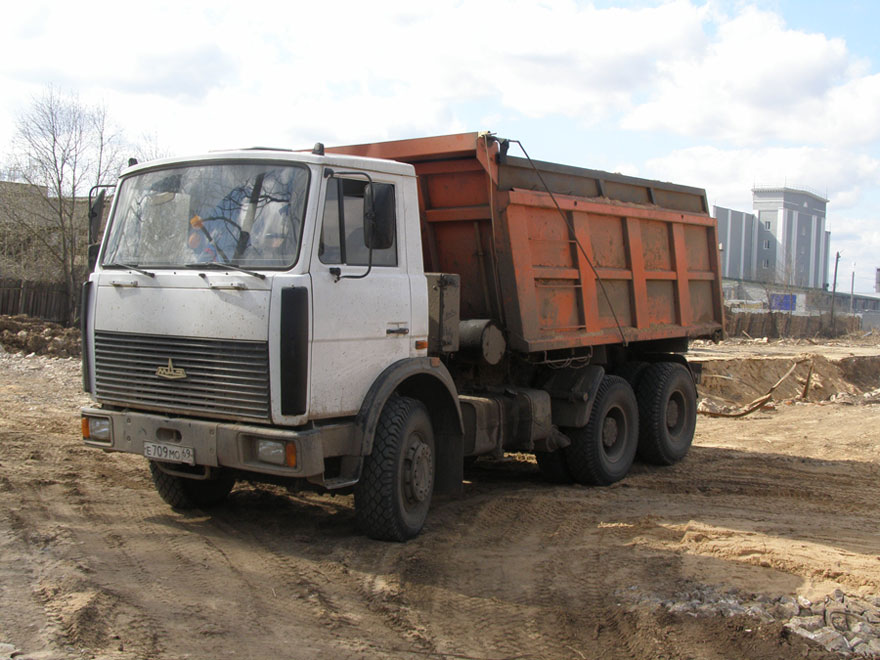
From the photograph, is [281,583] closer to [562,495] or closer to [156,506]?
[156,506]

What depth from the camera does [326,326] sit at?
557 cm

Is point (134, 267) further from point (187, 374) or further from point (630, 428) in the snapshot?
point (630, 428)

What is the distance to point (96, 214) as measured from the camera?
6.50 m

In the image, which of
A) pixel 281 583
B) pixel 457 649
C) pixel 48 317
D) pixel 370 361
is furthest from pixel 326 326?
pixel 48 317

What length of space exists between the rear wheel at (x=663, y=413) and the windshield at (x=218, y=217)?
18.7 feet

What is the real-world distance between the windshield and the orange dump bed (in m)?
2.03

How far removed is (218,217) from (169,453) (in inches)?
62.6

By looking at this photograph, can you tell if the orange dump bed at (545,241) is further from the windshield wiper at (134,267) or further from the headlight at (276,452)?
the headlight at (276,452)

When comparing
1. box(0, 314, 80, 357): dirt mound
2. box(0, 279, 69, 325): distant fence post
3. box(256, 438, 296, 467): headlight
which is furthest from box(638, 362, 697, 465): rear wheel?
box(0, 279, 69, 325): distant fence post

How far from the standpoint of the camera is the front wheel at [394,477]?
19.7ft

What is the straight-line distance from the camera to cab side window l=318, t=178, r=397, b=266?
223 inches

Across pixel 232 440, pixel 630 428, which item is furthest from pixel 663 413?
pixel 232 440

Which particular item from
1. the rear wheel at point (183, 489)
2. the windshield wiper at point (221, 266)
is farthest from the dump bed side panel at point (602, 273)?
the rear wheel at point (183, 489)

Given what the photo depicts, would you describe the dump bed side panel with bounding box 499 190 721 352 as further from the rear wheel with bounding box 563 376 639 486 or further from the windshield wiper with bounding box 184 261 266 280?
the windshield wiper with bounding box 184 261 266 280
